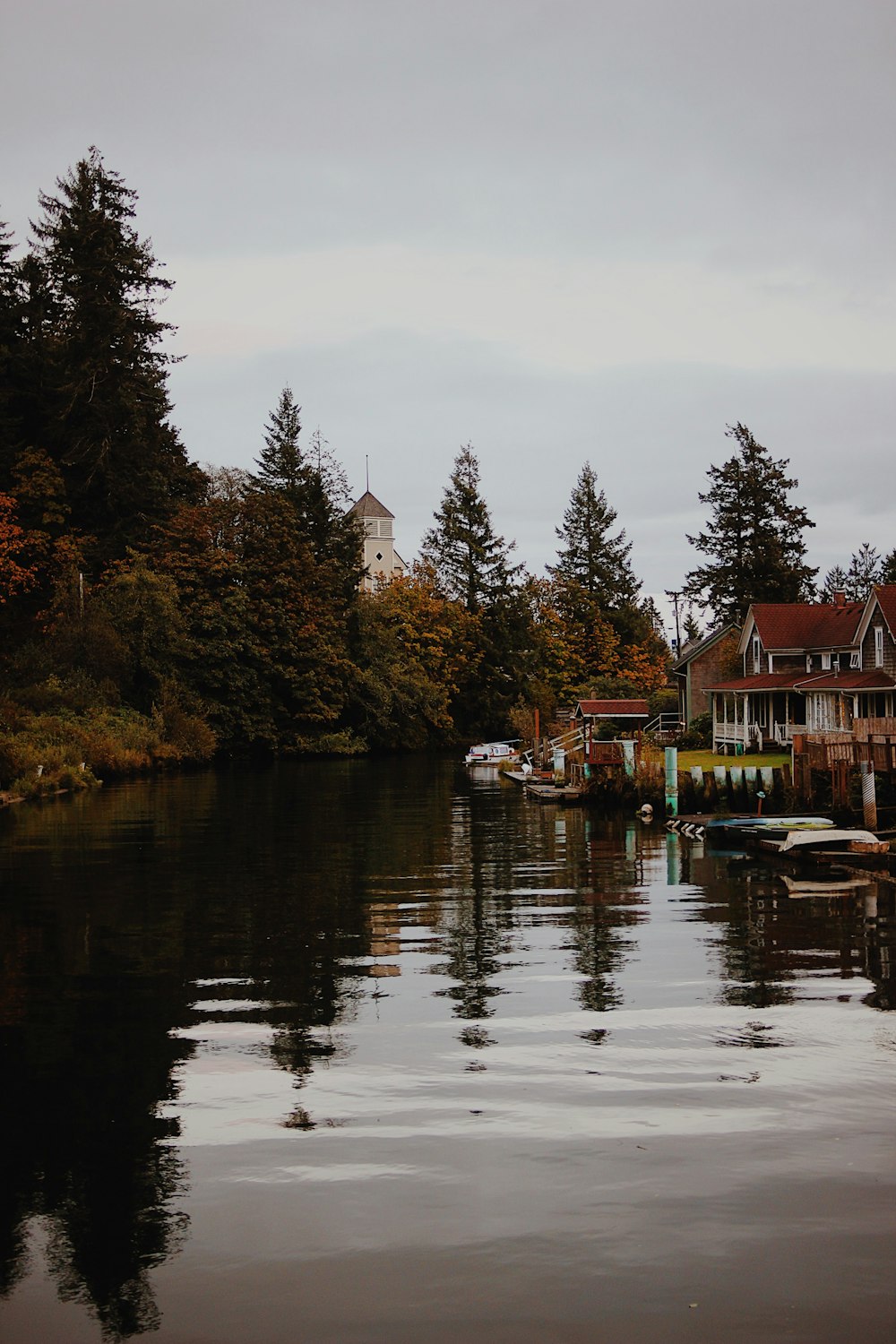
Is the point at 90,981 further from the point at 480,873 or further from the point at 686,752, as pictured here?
the point at 686,752

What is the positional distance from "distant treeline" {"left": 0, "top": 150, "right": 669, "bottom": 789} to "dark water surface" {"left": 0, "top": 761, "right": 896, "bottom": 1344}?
3363cm

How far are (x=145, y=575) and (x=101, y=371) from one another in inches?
541

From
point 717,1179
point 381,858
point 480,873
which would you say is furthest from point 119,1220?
point 381,858

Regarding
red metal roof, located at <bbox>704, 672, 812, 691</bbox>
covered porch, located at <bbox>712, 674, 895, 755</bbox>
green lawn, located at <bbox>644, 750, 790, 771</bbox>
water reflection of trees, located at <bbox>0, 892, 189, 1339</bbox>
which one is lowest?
water reflection of trees, located at <bbox>0, 892, 189, 1339</bbox>

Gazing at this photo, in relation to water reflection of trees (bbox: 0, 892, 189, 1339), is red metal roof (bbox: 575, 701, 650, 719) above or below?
above

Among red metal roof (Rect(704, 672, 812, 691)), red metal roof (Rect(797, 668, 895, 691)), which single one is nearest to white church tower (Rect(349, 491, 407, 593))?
red metal roof (Rect(704, 672, 812, 691))

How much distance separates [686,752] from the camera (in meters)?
67.0

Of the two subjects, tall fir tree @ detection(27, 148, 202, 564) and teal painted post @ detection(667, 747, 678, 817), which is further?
tall fir tree @ detection(27, 148, 202, 564)

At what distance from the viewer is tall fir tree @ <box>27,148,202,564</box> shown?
74312 mm

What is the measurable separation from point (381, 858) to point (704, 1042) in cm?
1557

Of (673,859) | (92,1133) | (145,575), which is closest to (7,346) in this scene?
(145,575)

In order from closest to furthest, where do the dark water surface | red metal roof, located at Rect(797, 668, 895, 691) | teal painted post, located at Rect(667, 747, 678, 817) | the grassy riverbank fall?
1. the dark water surface
2. teal painted post, located at Rect(667, 747, 678, 817)
3. the grassy riverbank
4. red metal roof, located at Rect(797, 668, 895, 691)

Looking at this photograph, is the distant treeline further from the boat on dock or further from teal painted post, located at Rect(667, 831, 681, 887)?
teal painted post, located at Rect(667, 831, 681, 887)

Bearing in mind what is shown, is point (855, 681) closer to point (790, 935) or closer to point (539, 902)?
point (539, 902)
